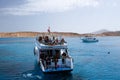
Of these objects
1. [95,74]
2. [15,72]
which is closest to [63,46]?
[95,74]

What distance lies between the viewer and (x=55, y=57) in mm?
38188

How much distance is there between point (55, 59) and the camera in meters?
36.2

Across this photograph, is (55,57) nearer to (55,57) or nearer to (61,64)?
(55,57)

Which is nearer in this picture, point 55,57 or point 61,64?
point 61,64

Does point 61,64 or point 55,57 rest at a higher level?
point 55,57

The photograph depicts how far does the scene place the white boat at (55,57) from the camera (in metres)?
36.0

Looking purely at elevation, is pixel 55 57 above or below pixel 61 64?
above

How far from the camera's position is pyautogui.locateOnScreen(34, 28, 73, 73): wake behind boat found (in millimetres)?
36000

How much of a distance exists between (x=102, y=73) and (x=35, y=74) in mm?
10873

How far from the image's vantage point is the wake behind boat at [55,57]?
36.0 meters

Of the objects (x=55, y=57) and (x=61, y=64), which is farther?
(x=55, y=57)

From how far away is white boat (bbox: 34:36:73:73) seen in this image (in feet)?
118

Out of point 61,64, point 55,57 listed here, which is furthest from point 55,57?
point 61,64

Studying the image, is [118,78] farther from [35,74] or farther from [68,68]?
[35,74]
